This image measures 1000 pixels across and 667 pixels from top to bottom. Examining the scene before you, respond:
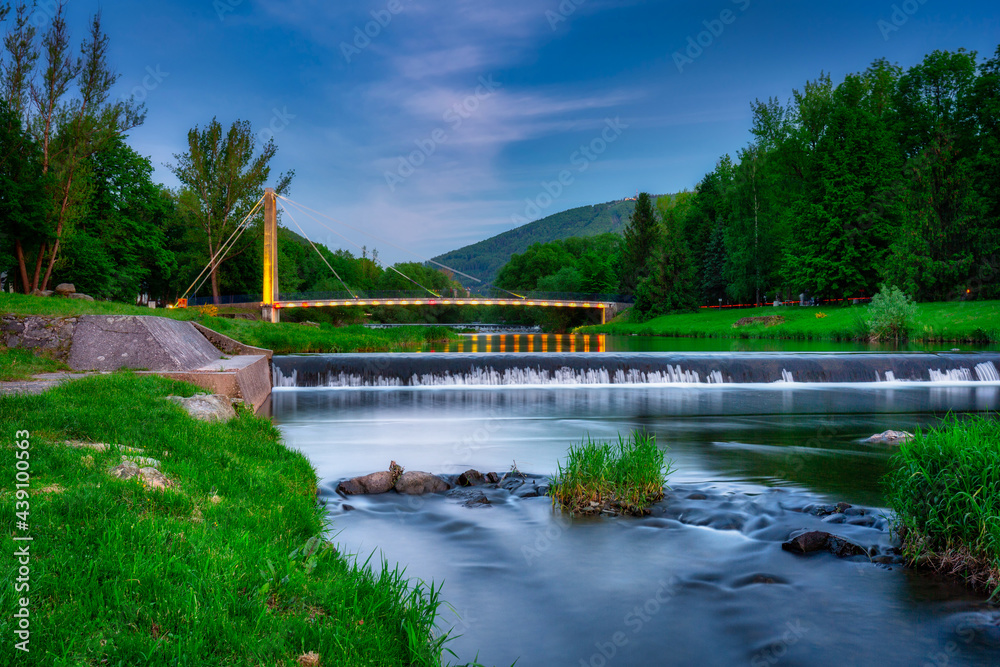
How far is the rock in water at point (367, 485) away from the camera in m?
7.53

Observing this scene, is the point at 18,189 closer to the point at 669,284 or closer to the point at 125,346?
the point at 125,346

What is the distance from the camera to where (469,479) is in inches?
313

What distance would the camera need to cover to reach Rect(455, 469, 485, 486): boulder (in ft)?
26.0

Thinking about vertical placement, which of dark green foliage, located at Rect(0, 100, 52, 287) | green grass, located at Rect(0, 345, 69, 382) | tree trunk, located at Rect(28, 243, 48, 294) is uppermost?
dark green foliage, located at Rect(0, 100, 52, 287)

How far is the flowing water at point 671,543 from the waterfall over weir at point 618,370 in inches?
183

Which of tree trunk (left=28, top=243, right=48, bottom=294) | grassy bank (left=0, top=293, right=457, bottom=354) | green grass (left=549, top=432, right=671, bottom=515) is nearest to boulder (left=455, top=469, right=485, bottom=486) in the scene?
green grass (left=549, top=432, right=671, bottom=515)

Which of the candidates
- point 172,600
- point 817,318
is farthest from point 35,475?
point 817,318

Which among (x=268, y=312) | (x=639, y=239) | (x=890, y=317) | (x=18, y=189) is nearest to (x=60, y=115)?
(x=18, y=189)

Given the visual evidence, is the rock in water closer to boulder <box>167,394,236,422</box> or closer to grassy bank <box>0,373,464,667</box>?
boulder <box>167,394,236,422</box>

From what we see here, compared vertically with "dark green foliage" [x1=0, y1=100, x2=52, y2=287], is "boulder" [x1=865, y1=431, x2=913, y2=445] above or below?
below

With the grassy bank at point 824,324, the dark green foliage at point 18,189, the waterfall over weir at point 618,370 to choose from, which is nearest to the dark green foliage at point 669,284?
the grassy bank at point 824,324

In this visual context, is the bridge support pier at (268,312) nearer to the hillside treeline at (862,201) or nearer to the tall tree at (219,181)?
the tall tree at (219,181)

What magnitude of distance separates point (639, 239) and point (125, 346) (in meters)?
68.3

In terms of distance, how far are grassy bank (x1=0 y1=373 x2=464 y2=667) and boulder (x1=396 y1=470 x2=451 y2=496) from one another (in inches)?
84.5
